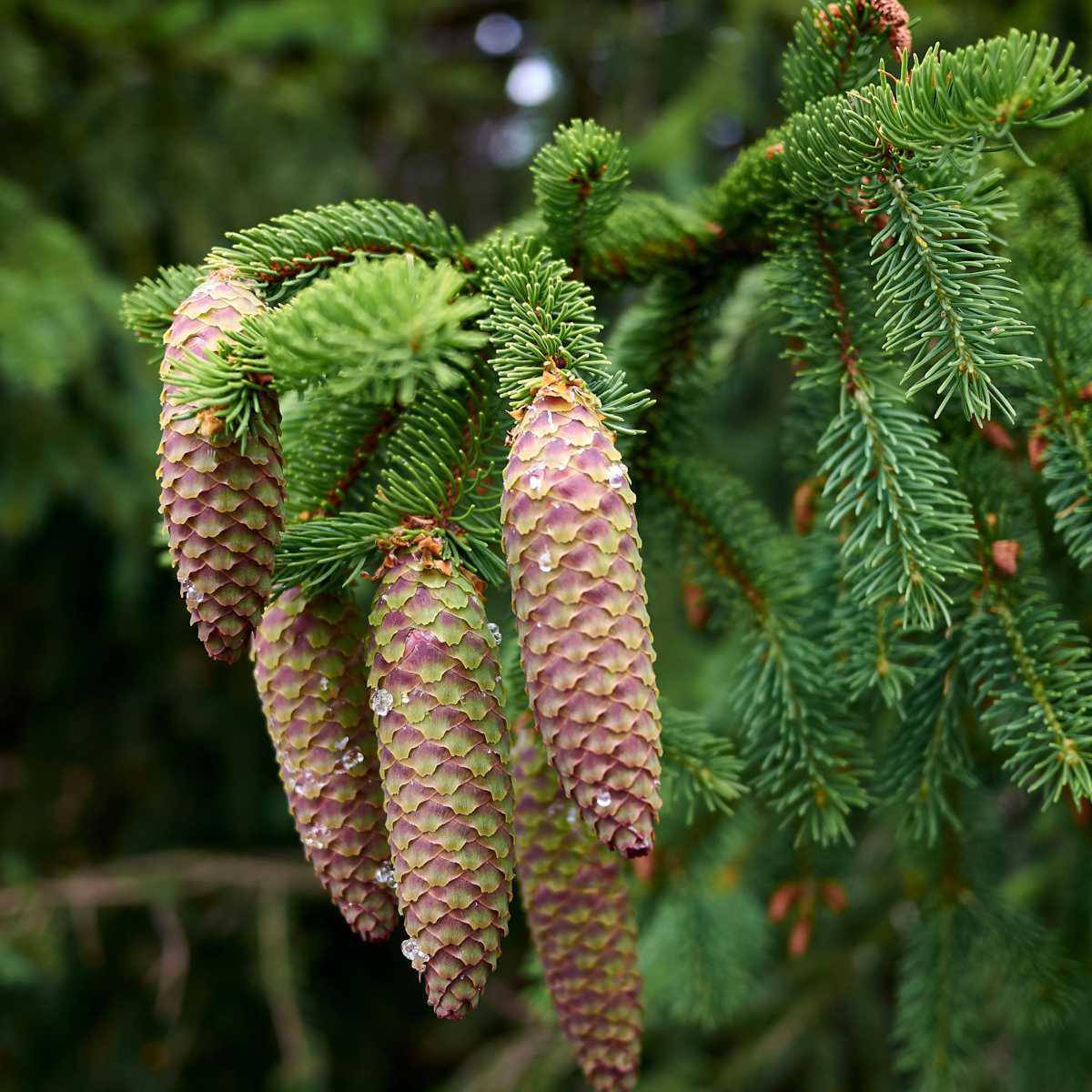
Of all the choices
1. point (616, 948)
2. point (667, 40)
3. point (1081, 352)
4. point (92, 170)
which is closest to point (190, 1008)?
point (92, 170)

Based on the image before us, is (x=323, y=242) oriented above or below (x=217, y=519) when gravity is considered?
above

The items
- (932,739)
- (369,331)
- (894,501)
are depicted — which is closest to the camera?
(369,331)

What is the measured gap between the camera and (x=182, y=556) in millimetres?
726

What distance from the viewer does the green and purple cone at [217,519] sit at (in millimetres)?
720

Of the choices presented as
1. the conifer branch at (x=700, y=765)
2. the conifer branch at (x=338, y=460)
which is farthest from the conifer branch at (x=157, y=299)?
the conifer branch at (x=700, y=765)

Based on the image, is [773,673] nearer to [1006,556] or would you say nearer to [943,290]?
[1006,556]

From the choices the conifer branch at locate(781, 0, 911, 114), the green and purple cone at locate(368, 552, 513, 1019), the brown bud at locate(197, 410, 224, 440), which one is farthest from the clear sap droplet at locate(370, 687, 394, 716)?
the conifer branch at locate(781, 0, 911, 114)

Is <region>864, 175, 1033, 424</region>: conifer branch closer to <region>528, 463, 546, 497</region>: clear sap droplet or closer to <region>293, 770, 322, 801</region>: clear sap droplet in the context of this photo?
<region>528, 463, 546, 497</region>: clear sap droplet

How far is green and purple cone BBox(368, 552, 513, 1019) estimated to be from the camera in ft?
2.32

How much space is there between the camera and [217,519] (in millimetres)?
721

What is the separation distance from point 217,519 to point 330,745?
0.72ft

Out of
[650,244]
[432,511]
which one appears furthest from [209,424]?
[650,244]

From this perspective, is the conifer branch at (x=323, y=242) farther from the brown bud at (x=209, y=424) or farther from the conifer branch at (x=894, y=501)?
the conifer branch at (x=894, y=501)

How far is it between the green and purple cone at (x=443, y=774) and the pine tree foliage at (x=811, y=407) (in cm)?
1
